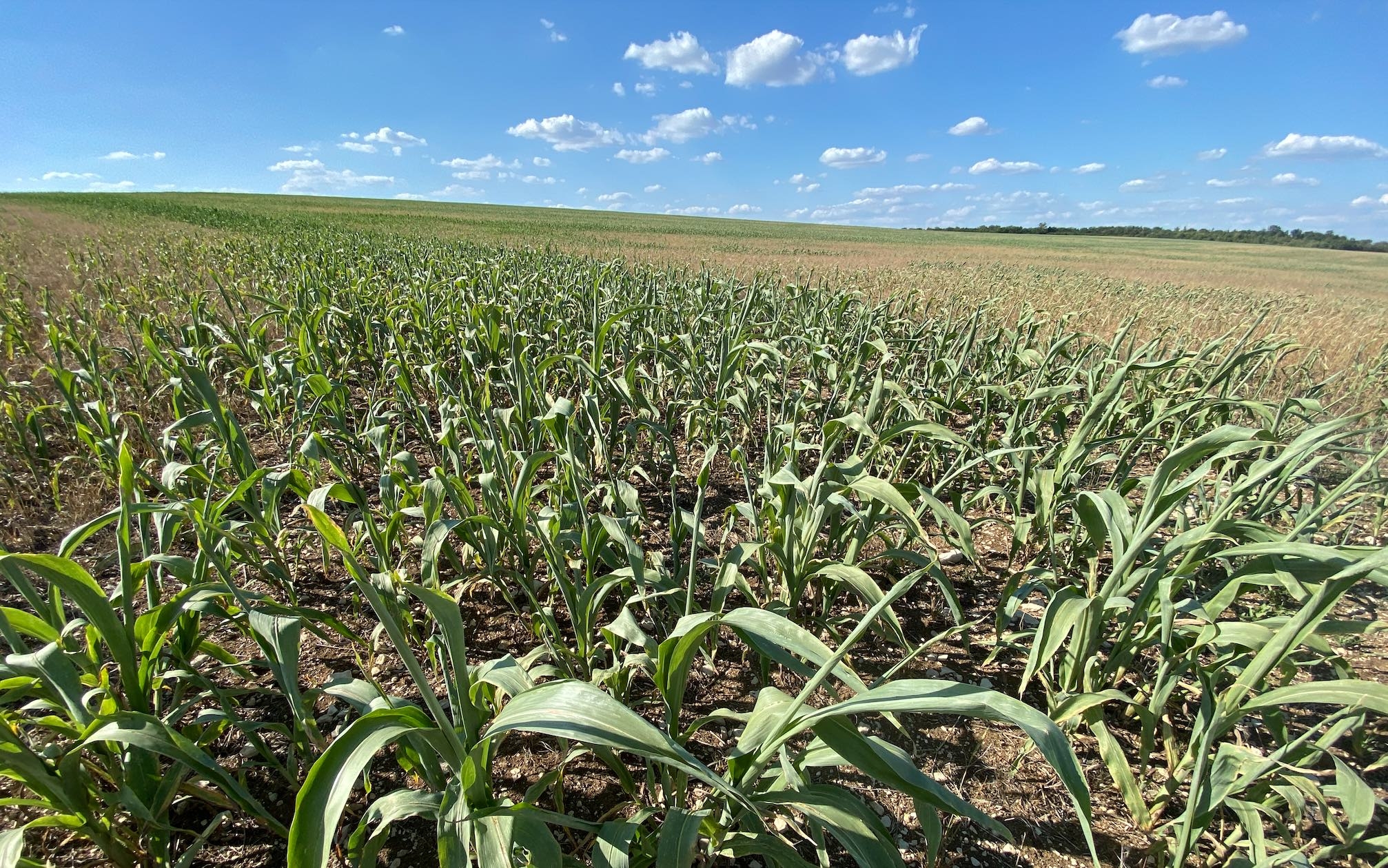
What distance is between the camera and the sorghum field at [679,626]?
970 mm

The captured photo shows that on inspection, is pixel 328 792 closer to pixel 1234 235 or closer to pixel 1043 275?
pixel 1043 275

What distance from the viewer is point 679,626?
108cm

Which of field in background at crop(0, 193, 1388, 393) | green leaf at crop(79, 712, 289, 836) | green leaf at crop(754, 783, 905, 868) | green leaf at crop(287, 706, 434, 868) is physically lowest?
green leaf at crop(754, 783, 905, 868)

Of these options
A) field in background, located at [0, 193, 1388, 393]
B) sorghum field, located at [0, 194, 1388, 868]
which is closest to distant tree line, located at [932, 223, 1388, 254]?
field in background, located at [0, 193, 1388, 393]

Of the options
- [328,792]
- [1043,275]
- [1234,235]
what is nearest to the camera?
[328,792]

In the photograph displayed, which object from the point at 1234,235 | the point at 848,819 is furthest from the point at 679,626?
the point at 1234,235

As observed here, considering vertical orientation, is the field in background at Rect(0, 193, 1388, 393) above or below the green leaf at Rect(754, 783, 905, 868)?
above

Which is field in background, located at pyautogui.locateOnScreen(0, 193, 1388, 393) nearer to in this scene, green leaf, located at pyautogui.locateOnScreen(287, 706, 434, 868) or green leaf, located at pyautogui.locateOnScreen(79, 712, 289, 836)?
green leaf, located at pyautogui.locateOnScreen(287, 706, 434, 868)

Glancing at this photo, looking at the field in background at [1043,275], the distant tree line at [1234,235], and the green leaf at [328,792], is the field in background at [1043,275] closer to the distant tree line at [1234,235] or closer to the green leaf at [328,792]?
the green leaf at [328,792]

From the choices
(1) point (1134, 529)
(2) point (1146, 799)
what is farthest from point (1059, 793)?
(1) point (1134, 529)

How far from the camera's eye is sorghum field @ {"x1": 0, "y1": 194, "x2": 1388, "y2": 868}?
97 centimetres

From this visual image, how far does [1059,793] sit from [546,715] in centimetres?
159

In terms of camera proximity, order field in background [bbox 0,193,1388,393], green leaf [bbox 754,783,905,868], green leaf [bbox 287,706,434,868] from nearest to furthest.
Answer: green leaf [bbox 287,706,434,868] < green leaf [bbox 754,783,905,868] < field in background [bbox 0,193,1388,393]

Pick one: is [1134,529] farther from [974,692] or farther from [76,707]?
[76,707]
